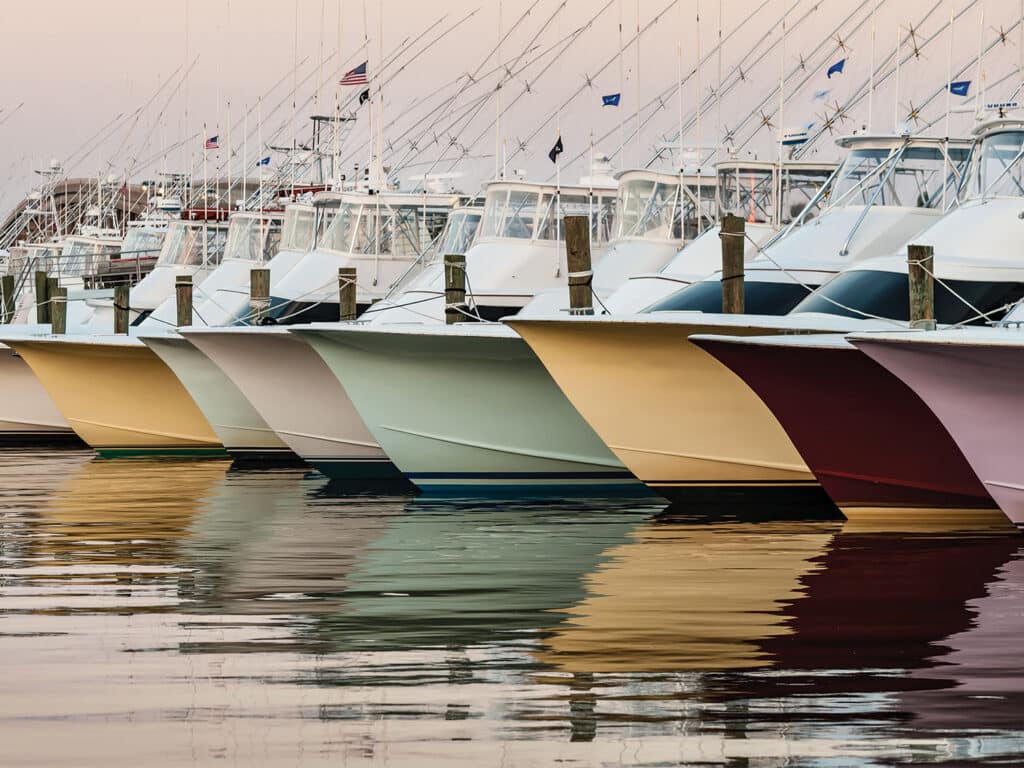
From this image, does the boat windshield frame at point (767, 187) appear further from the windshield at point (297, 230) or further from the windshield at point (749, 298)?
the windshield at point (297, 230)

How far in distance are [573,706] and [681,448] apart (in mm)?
9291

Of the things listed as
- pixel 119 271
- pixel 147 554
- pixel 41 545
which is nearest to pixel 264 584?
pixel 147 554

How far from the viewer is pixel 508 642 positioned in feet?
32.6

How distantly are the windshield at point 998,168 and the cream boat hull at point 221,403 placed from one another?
10.5 metres

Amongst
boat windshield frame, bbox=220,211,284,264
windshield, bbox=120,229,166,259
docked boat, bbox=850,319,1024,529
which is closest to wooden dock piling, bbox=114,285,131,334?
boat windshield frame, bbox=220,211,284,264

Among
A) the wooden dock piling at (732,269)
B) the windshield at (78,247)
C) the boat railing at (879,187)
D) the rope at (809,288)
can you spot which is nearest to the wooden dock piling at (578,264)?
the wooden dock piling at (732,269)

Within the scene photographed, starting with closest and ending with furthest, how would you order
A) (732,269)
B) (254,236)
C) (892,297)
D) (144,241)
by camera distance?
(892,297) → (732,269) → (254,236) → (144,241)

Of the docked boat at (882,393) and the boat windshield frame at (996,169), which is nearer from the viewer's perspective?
the docked boat at (882,393)

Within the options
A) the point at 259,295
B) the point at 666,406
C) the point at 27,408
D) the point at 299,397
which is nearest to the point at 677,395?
the point at 666,406

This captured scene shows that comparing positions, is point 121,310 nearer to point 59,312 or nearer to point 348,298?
point 59,312

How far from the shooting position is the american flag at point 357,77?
1215 inches

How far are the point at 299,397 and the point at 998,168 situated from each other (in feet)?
29.2

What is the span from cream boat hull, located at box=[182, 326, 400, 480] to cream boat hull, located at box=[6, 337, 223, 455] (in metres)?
4.04

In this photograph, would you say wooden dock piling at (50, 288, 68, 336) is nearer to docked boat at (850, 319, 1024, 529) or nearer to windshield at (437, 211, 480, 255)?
windshield at (437, 211, 480, 255)
